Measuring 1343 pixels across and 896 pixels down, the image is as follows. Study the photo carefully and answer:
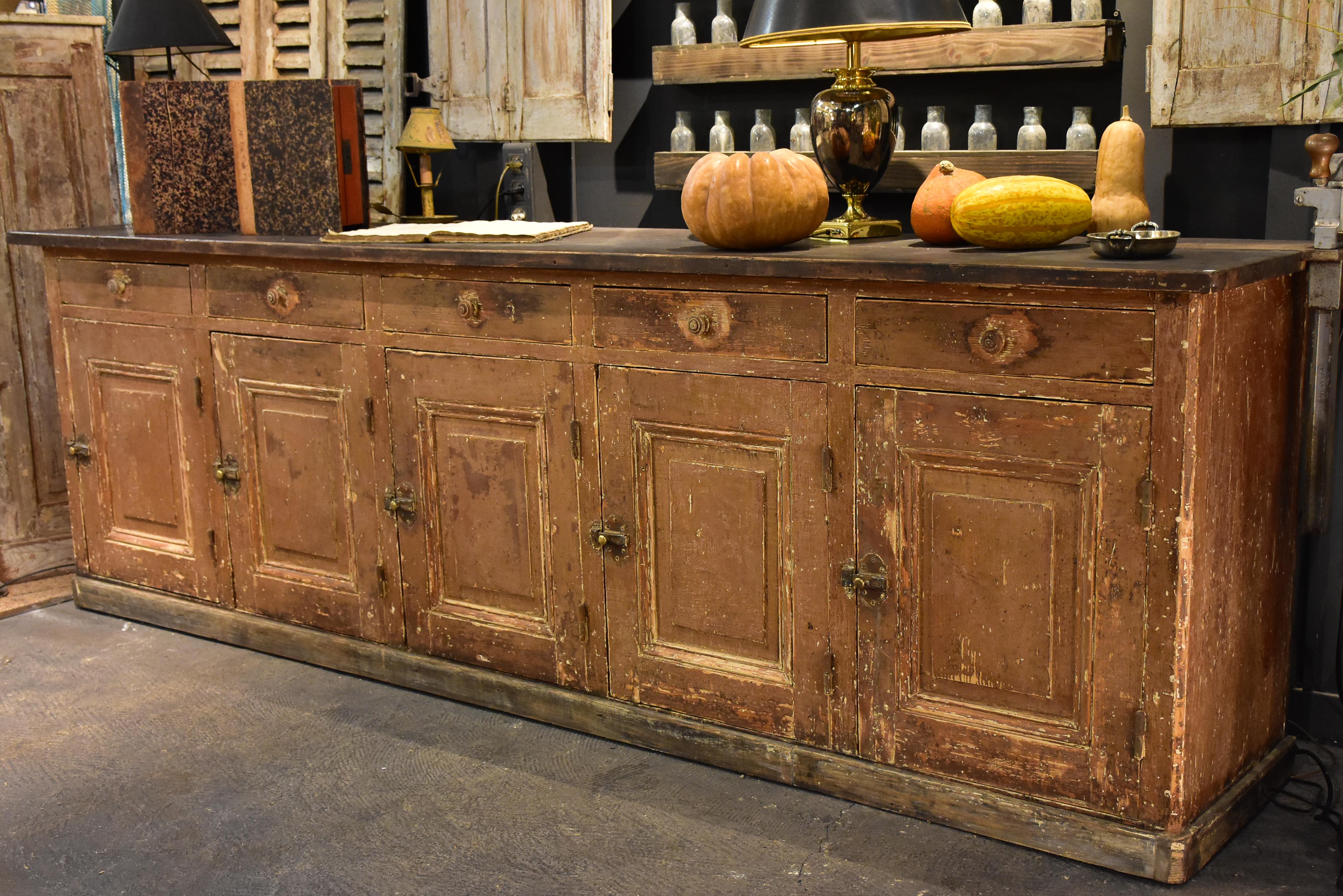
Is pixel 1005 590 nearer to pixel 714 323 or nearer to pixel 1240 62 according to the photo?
pixel 714 323

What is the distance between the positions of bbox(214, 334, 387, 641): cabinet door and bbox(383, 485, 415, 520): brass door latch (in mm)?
58

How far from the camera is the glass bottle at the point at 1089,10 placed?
309 cm

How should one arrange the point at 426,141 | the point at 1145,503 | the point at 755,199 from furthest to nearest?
1. the point at 426,141
2. the point at 755,199
3. the point at 1145,503

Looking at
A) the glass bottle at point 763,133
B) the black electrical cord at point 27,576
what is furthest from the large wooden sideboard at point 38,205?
the glass bottle at point 763,133

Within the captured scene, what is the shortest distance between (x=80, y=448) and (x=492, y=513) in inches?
62.8

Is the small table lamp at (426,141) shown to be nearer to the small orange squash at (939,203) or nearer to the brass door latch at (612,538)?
the brass door latch at (612,538)

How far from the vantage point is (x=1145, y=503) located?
237 cm

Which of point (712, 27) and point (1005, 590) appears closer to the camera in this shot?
point (1005, 590)

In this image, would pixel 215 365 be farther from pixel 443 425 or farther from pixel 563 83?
pixel 563 83

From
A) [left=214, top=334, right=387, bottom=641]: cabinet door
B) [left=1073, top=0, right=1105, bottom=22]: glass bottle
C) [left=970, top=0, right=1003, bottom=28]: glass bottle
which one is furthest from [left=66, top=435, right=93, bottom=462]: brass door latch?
[left=1073, top=0, right=1105, bottom=22]: glass bottle

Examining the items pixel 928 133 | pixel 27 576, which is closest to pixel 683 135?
pixel 928 133

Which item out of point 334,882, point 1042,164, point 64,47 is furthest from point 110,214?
point 1042,164

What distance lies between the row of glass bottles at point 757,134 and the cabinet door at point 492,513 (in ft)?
3.25

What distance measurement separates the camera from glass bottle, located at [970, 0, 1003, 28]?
3.22 m
